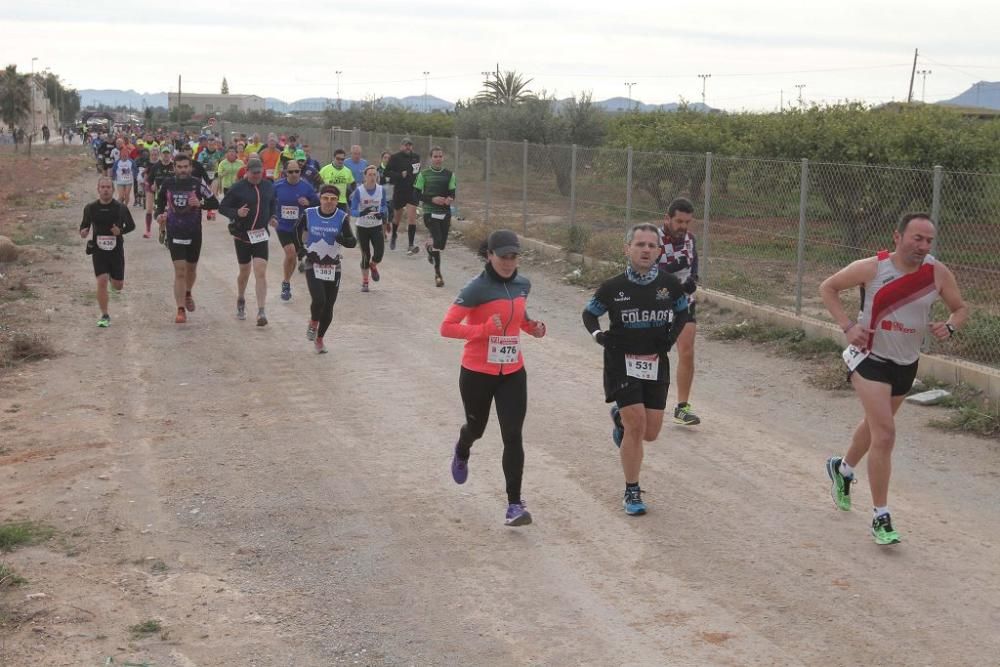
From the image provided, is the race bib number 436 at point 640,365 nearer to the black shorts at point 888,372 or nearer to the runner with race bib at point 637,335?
the runner with race bib at point 637,335

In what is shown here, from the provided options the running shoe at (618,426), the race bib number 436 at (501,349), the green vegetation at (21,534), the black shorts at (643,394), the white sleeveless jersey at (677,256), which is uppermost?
the white sleeveless jersey at (677,256)

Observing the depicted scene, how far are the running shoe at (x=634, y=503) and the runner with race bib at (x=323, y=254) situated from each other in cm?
594

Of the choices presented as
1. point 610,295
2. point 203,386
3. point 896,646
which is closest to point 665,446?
point 610,295

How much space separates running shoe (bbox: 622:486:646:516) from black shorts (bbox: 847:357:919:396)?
5.05 feet

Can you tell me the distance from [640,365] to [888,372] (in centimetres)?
145

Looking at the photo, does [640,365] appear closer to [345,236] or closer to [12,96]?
[345,236]

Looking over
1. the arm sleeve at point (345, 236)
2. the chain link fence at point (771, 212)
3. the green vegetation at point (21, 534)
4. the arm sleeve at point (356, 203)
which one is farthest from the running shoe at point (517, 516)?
the arm sleeve at point (356, 203)

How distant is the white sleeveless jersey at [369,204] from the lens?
17.3m

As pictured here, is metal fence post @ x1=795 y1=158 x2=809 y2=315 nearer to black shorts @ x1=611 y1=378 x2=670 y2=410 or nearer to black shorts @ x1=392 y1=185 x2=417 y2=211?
black shorts @ x1=611 y1=378 x2=670 y2=410

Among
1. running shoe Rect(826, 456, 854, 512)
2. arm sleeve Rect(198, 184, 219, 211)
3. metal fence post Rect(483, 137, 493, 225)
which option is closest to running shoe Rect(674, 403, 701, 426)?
running shoe Rect(826, 456, 854, 512)

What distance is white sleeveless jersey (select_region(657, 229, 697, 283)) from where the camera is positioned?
950cm

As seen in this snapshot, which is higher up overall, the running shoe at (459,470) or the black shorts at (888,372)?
the black shorts at (888,372)

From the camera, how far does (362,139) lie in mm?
38281

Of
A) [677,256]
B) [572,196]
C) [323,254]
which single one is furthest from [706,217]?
[677,256]
